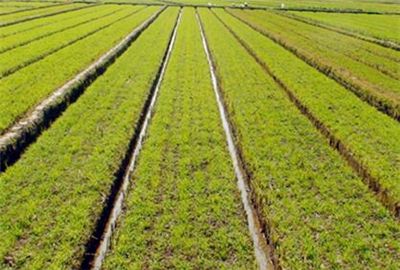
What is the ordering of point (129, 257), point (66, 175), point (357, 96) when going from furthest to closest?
point (357, 96) → point (66, 175) → point (129, 257)

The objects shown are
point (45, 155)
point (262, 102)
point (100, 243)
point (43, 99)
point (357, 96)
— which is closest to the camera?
point (100, 243)

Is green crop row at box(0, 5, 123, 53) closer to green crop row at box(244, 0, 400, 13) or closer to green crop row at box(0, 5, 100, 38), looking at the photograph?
green crop row at box(0, 5, 100, 38)

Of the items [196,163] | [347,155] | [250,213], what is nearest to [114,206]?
[196,163]

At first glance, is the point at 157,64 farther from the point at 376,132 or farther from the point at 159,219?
the point at 159,219

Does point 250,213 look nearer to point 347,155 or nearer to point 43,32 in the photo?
point 347,155

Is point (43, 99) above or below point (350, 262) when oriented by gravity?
above

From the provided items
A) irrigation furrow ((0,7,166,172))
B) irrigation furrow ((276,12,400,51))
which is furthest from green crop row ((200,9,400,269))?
irrigation furrow ((276,12,400,51))

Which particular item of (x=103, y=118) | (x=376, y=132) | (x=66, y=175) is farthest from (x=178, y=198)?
(x=376, y=132)
